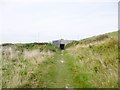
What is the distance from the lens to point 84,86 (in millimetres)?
11062

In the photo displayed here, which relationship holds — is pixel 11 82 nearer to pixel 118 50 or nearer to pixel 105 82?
pixel 105 82

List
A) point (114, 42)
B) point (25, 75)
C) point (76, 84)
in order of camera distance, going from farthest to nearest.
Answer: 1. point (114, 42)
2. point (25, 75)
3. point (76, 84)

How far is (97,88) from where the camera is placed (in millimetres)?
Answer: 10438

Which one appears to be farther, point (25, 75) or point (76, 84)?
point (25, 75)

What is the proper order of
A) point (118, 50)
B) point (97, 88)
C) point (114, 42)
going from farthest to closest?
1. point (114, 42)
2. point (118, 50)
3. point (97, 88)

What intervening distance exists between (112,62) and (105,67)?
A: 0.81 meters

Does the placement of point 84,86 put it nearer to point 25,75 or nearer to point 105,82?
point 105,82

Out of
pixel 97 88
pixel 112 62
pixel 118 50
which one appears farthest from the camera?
pixel 118 50

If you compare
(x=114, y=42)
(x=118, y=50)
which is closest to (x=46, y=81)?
(x=118, y=50)

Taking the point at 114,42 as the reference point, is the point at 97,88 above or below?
below

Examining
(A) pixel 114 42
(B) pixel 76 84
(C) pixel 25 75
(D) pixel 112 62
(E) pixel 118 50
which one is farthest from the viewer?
(A) pixel 114 42

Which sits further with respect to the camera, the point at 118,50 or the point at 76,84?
the point at 118,50

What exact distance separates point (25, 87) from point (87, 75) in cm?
381

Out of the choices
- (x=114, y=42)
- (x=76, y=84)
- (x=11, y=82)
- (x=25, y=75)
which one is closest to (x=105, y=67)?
(x=76, y=84)
